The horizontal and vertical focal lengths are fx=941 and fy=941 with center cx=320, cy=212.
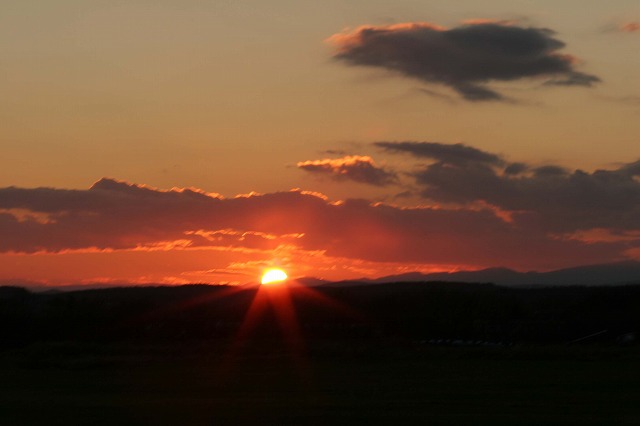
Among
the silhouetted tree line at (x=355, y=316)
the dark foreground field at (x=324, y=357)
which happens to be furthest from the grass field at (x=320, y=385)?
the silhouetted tree line at (x=355, y=316)

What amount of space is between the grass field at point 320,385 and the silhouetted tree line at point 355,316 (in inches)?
254

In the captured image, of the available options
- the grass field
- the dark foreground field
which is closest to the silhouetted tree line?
the dark foreground field

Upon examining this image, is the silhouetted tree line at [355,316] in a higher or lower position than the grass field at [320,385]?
higher

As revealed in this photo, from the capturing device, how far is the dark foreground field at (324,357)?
45.7 ft

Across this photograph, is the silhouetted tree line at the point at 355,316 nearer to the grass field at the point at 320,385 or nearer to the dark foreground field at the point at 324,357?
the dark foreground field at the point at 324,357

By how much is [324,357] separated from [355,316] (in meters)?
12.8

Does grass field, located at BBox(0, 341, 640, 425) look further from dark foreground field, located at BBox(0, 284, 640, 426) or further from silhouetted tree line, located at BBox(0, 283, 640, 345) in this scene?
silhouetted tree line, located at BBox(0, 283, 640, 345)

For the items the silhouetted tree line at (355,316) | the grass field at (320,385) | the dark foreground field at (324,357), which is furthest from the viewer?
the silhouetted tree line at (355,316)

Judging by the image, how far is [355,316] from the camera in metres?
37.8

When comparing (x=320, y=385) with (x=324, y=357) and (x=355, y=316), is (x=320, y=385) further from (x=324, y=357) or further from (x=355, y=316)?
(x=355, y=316)

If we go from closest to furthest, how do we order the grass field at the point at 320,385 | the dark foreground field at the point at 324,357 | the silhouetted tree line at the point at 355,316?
the grass field at the point at 320,385 → the dark foreground field at the point at 324,357 → the silhouetted tree line at the point at 355,316

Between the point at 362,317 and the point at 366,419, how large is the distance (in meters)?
24.6

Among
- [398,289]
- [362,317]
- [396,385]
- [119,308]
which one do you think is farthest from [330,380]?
[398,289]

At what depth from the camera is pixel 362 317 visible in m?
37.4
